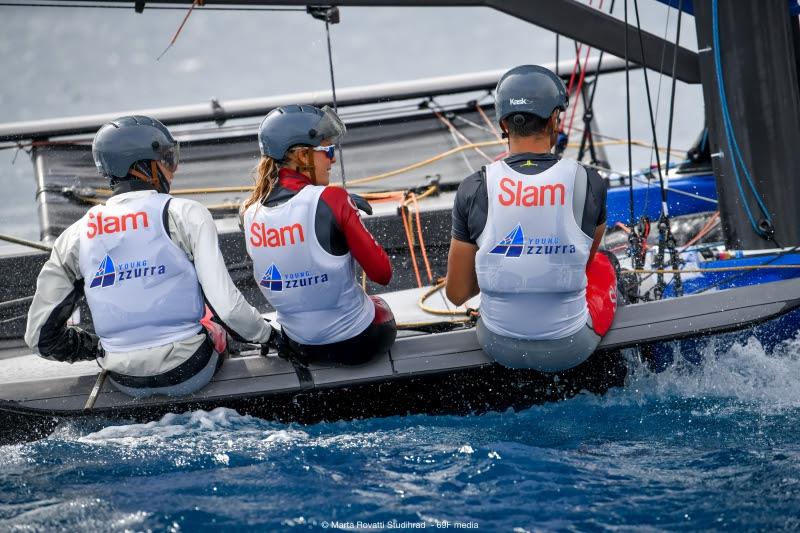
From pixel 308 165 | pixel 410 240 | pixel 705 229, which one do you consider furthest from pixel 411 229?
pixel 308 165

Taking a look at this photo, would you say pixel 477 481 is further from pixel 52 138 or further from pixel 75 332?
pixel 52 138

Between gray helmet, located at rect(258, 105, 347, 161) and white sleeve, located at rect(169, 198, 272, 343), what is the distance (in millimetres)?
380

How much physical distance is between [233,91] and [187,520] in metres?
25.8

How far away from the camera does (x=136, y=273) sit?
4355 mm

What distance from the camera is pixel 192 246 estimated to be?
4.38m

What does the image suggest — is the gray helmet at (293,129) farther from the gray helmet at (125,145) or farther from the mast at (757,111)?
the mast at (757,111)

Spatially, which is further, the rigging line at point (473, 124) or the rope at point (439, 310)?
the rigging line at point (473, 124)

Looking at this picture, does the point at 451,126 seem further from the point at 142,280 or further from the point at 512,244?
the point at 142,280

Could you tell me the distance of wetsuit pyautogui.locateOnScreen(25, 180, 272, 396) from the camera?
435cm

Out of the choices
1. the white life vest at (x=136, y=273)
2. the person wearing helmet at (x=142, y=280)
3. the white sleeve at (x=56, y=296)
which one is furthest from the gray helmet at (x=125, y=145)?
the white sleeve at (x=56, y=296)

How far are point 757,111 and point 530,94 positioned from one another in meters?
1.54

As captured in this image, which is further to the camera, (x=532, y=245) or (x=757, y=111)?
(x=757, y=111)

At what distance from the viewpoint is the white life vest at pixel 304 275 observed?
14.4 feet

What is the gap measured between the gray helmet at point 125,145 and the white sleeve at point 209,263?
0.22 metres
